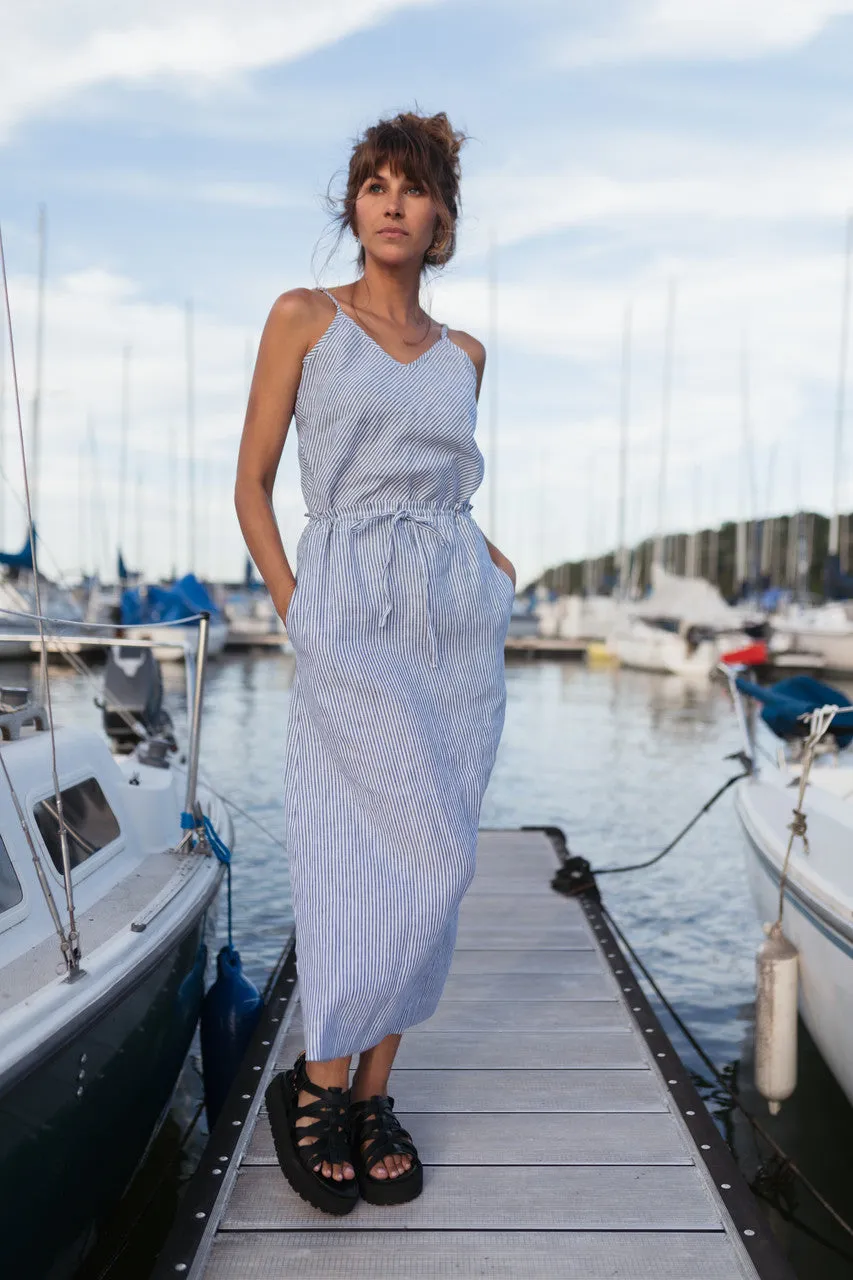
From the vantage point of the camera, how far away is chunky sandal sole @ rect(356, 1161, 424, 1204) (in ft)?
8.52

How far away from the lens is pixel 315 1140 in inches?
98.8

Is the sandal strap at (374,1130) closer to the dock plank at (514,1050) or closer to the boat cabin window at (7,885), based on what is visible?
the dock plank at (514,1050)

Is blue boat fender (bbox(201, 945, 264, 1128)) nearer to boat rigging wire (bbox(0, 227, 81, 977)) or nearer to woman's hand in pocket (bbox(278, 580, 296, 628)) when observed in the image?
boat rigging wire (bbox(0, 227, 81, 977))

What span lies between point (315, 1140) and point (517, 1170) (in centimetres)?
62

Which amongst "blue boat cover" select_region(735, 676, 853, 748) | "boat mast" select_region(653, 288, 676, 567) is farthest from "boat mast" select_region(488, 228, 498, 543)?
"blue boat cover" select_region(735, 676, 853, 748)

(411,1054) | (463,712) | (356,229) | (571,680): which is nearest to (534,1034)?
(411,1054)

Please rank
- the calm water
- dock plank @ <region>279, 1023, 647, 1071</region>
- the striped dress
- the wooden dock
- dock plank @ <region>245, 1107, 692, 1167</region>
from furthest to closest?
1. the calm water
2. dock plank @ <region>279, 1023, 647, 1071</region>
3. dock plank @ <region>245, 1107, 692, 1167</region>
4. the wooden dock
5. the striped dress

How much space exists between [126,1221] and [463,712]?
9.15 feet

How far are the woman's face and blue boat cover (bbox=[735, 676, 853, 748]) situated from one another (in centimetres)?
319

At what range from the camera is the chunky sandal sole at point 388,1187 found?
2596mm

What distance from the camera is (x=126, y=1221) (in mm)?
4191

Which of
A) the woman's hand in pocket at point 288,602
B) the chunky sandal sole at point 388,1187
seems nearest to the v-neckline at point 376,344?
the woman's hand in pocket at point 288,602

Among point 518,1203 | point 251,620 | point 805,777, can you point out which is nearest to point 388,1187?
point 518,1203

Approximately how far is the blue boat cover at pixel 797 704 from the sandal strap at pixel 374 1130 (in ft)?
9.81
